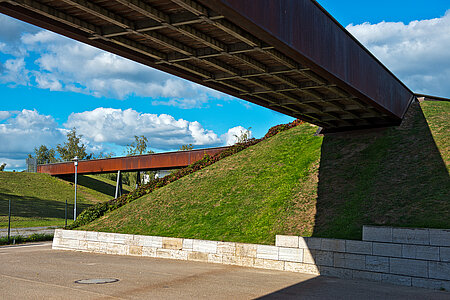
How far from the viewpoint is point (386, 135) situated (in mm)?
20781

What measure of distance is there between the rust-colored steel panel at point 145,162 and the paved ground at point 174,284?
17.7 m

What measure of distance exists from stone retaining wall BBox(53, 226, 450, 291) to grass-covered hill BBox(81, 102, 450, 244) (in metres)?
0.91

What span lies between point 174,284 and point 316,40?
821 cm

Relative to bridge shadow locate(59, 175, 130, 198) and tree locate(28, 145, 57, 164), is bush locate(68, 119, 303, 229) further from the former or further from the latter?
tree locate(28, 145, 57, 164)

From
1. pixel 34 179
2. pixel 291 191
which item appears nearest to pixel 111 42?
pixel 291 191

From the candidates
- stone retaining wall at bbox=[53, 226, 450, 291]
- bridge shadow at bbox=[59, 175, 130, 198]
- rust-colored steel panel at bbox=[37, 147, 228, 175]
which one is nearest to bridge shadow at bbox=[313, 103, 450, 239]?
stone retaining wall at bbox=[53, 226, 450, 291]

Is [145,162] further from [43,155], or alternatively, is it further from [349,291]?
[43,155]

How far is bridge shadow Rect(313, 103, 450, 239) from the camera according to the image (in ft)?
45.3

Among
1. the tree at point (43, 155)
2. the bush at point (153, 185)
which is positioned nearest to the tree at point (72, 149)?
the tree at point (43, 155)

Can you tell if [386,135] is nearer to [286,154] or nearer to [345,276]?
[286,154]

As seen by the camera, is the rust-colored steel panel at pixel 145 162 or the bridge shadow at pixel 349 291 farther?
the rust-colored steel panel at pixel 145 162

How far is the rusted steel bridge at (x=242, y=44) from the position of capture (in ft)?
28.7

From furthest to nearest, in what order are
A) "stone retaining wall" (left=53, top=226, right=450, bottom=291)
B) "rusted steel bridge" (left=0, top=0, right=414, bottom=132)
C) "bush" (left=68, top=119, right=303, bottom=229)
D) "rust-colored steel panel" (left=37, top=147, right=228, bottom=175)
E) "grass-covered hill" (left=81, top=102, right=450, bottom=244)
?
"rust-colored steel panel" (left=37, top=147, right=228, bottom=175)
"bush" (left=68, top=119, right=303, bottom=229)
"grass-covered hill" (left=81, top=102, right=450, bottom=244)
"stone retaining wall" (left=53, top=226, right=450, bottom=291)
"rusted steel bridge" (left=0, top=0, right=414, bottom=132)

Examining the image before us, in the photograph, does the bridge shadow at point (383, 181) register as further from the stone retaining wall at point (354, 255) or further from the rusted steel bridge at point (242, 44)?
the rusted steel bridge at point (242, 44)
